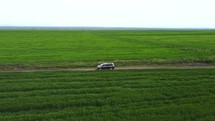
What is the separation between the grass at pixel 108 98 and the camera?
15.4 m

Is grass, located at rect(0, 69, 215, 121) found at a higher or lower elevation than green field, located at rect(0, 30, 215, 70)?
higher

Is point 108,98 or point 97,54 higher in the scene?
point 108,98

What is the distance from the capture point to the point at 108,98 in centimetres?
1888

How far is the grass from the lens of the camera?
608 inches

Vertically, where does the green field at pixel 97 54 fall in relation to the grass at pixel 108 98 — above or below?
below

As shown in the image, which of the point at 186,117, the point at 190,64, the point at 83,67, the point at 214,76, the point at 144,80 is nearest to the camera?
the point at 186,117

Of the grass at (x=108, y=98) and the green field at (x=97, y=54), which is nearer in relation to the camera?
the grass at (x=108, y=98)

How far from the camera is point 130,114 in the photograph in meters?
15.6

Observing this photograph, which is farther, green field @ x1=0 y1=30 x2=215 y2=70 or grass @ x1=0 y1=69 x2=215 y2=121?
green field @ x1=0 y1=30 x2=215 y2=70

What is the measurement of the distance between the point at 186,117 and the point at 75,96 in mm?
7276

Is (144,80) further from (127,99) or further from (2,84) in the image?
(2,84)

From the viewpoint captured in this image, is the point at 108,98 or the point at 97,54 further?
the point at 97,54

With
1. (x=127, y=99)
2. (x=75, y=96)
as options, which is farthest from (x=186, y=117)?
(x=75, y=96)

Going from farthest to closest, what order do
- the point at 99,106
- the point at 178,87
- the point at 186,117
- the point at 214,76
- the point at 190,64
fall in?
the point at 190,64 < the point at 214,76 < the point at 178,87 < the point at 99,106 < the point at 186,117
